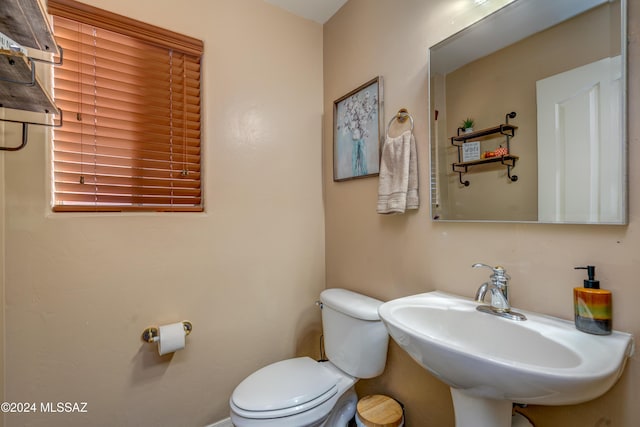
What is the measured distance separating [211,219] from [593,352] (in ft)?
4.85

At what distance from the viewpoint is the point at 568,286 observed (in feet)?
2.71

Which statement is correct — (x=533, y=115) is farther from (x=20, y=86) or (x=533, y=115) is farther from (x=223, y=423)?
(x=223, y=423)

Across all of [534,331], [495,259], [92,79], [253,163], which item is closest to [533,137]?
[495,259]

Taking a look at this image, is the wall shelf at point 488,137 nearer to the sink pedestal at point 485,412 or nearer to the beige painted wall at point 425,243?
the beige painted wall at point 425,243

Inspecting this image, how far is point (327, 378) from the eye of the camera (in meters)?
1.32

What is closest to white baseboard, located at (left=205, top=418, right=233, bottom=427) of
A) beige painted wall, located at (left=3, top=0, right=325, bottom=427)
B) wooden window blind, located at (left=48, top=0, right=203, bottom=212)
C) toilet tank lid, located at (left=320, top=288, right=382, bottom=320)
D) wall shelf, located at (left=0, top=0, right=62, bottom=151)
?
beige painted wall, located at (left=3, top=0, right=325, bottom=427)

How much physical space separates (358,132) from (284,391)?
1.30m

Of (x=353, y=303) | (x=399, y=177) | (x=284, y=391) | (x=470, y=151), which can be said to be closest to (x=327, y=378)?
(x=284, y=391)

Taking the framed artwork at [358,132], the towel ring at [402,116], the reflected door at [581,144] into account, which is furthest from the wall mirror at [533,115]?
the framed artwork at [358,132]

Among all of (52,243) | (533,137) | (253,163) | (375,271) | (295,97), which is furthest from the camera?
(295,97)

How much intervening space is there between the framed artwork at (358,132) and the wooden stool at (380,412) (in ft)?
3.49

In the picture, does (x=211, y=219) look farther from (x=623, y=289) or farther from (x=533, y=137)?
(x=623, y=289)

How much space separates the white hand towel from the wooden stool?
0.85m

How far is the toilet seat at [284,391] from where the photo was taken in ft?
3.69
